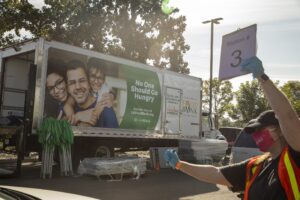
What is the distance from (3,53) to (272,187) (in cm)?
1194

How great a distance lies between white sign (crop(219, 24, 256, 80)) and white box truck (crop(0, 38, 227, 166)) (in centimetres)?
768

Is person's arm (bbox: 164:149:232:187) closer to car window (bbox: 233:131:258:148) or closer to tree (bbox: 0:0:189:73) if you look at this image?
car window (bbox: 233:131:258:148)

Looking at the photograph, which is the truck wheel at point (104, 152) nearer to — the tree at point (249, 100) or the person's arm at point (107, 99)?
the person's arm at point (107, 99)

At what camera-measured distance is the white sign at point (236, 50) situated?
14.5 feet

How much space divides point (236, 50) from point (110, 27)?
30496mm

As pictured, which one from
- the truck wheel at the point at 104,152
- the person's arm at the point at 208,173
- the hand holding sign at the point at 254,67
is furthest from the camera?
the truck wheel at the point at 104,152

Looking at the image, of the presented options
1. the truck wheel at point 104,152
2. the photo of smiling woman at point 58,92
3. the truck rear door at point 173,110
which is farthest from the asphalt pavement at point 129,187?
the truck rear door at point 173,110

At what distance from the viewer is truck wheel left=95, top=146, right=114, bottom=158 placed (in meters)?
13.9

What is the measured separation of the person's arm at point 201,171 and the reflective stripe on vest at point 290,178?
0.77m

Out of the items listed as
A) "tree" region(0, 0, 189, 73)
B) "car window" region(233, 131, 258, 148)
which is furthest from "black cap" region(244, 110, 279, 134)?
"tree" region(0, 0, 189, 73)

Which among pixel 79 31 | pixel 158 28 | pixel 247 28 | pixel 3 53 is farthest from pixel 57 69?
pixel 158 28

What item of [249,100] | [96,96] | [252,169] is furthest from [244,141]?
[249,100]

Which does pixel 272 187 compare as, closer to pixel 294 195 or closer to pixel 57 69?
pixel 294 195

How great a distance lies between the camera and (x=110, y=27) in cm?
3434
